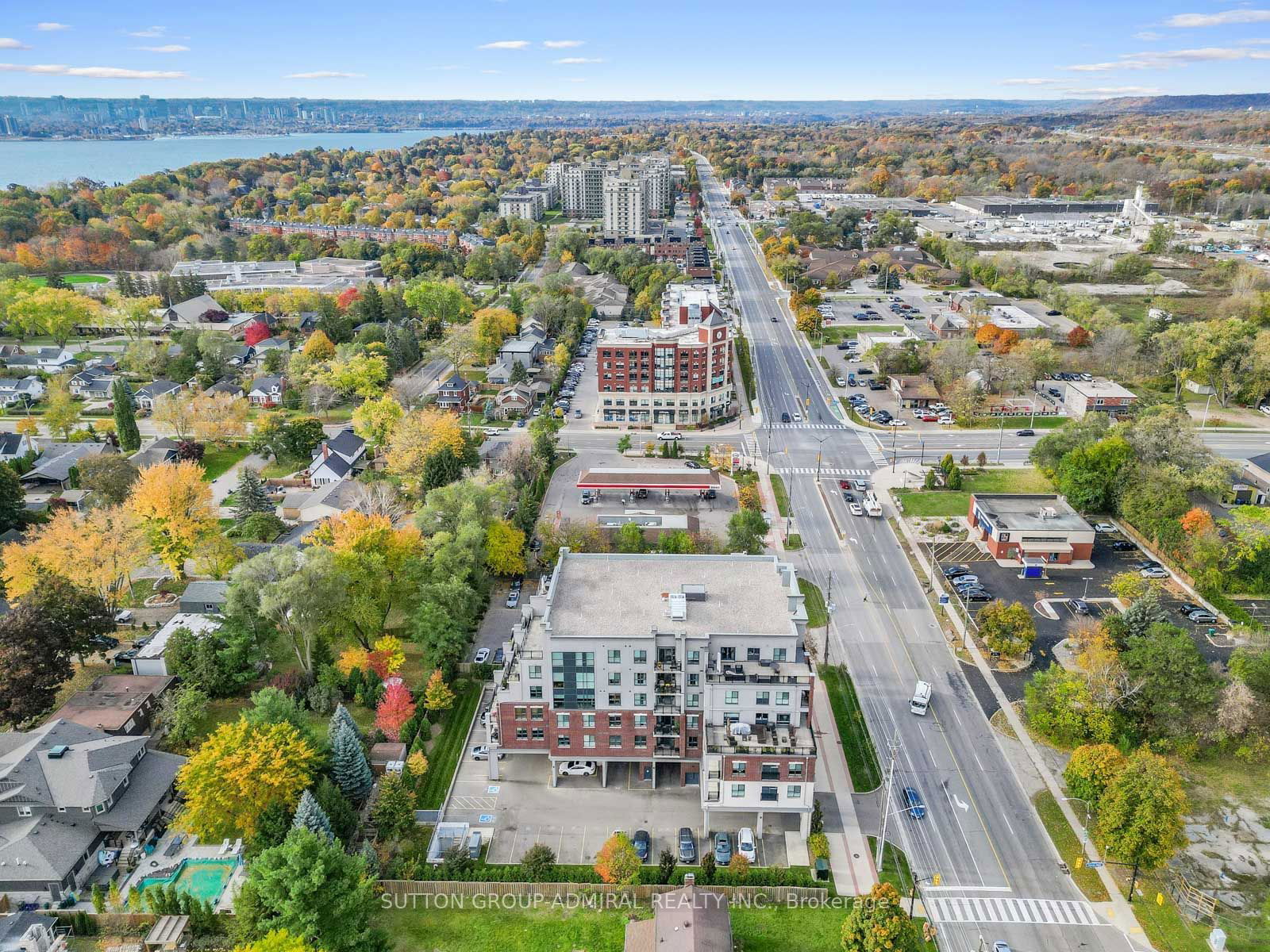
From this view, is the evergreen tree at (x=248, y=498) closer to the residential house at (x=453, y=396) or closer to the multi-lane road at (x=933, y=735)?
the residential house at (x=453, y=396)

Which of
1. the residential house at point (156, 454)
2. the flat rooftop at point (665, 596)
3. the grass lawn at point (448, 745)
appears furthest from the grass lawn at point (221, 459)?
the flat rooftop at point (665, 596)

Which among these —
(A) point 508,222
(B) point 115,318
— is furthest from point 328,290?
(A) point 508,222

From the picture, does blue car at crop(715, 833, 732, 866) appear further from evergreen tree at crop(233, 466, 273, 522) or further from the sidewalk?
evergreen tree at crop(233, 466, 273, 522)

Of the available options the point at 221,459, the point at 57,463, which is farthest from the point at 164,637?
the point at 221,459

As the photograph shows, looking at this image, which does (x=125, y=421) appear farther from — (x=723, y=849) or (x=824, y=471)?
(x=723, y=849)

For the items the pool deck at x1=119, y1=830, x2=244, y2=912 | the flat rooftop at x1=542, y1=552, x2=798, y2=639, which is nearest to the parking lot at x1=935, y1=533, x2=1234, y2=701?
the flat rooftop at x1=542, y1=552, x2=798, y2=639

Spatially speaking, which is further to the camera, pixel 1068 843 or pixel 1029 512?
pixel 1029 512
